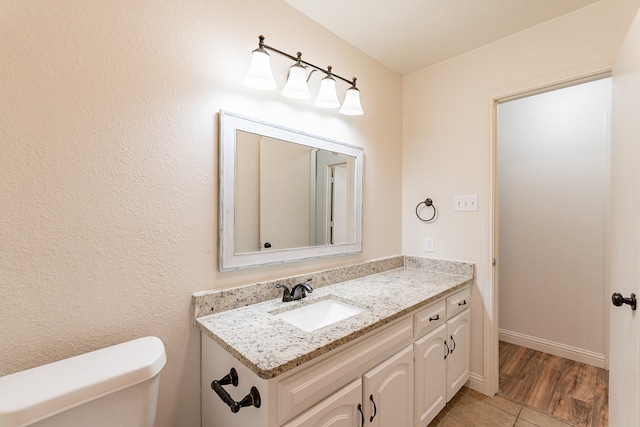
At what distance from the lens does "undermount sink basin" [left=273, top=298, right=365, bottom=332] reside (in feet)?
4.53

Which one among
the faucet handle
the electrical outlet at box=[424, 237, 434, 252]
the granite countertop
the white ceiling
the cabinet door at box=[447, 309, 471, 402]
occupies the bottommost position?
the cabinet door at box=[447, 309, 471, 402]

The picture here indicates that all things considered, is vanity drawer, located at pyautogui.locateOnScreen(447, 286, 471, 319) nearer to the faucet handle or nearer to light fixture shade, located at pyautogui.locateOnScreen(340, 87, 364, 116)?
the faucet handle

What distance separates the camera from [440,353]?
1622 millimetres

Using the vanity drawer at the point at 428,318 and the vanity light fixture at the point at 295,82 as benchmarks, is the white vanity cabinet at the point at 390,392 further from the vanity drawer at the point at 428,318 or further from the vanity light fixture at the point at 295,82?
the vanity light fixture at the point at 295,82

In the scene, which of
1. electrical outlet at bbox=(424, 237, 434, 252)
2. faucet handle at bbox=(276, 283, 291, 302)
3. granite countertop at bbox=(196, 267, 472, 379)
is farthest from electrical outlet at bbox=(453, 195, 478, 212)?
faucet handle at bbox=(276, 283, 291, 302)

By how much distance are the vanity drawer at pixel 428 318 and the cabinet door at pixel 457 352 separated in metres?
0.14

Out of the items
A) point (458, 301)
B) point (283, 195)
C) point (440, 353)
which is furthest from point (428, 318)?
point (283, 195)

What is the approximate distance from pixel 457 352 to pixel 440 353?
271 millimetres

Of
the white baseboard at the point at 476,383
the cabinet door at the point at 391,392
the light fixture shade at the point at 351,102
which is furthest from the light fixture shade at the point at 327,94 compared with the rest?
the white baseboard at the point at 476,383

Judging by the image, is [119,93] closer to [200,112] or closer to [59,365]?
[200,112]

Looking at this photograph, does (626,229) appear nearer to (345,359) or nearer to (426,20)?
(345,359)

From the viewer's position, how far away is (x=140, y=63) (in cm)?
107

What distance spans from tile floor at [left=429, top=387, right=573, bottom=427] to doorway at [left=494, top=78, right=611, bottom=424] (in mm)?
973

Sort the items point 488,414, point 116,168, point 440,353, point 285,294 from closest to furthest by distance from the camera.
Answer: point 116,168
point 285,294
point 440,353
point 488,414
